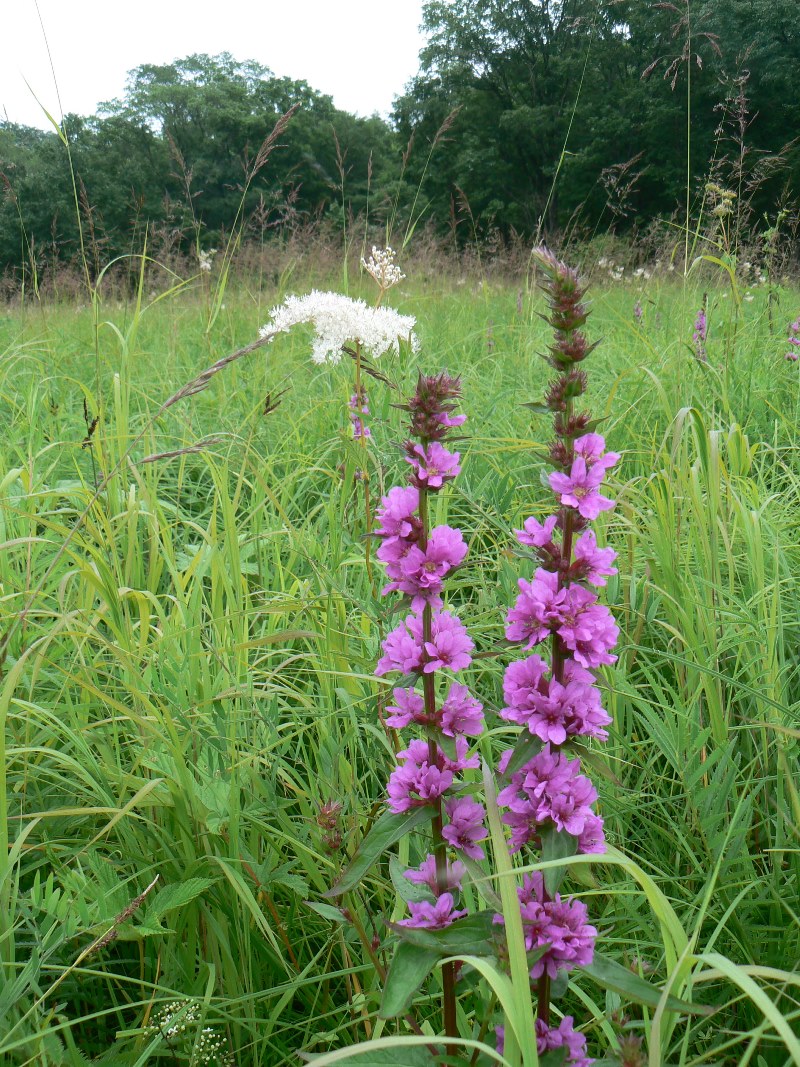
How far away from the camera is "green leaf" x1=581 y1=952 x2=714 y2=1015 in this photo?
28.3 inches

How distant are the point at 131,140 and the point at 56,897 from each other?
12.3 meters

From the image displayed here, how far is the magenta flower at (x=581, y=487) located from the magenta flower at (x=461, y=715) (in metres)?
0.24

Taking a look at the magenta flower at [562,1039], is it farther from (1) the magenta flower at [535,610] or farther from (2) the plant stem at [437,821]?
(1) the magenta flower at [535,610]

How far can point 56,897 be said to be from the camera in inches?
41.9

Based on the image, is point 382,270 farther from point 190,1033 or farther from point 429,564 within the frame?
point 190,1033

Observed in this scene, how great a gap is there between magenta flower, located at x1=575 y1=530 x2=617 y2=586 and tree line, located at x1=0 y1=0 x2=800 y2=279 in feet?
21.3

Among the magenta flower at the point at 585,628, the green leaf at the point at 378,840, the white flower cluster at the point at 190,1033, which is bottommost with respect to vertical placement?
the white flower cluster at the point at 190,1033

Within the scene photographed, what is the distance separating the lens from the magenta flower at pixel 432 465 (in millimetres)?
857

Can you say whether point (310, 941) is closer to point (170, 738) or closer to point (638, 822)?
point (170, 738)

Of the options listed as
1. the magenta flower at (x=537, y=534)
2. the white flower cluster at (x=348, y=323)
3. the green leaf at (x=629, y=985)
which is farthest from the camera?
the white flower cluster at (x=348, y=323)

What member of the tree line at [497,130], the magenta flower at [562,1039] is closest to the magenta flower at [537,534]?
the magenta flower at [562,1039]

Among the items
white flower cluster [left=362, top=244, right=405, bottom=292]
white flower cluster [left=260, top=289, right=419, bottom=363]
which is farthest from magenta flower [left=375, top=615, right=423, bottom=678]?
white flower cluster [left=362, top=244, right=405, bottom=292]

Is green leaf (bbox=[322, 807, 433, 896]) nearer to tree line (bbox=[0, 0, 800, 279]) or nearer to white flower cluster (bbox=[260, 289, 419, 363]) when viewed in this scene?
white flower cluster (bbox=[260, 289, 419, 363])

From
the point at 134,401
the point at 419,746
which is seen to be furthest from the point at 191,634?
the point at 134,401
